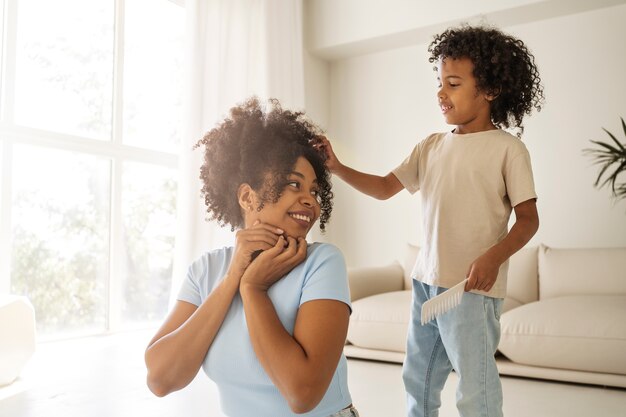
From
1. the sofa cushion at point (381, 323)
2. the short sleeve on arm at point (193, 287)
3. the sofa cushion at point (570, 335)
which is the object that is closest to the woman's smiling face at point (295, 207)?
the short sleeve on arm at point (193, 287)

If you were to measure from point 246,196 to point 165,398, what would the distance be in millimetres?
1759

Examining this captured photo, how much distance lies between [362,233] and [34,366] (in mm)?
2664

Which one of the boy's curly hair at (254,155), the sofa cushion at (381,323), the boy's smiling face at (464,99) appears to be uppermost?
the boy's smiling face at (464,99)

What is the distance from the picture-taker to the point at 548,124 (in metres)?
4.18

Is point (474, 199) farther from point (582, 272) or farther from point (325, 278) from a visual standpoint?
point (582, 272)

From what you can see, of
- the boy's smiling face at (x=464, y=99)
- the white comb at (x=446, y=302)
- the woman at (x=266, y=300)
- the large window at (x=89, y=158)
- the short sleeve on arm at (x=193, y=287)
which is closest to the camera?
the woman at (x=266, y=300)

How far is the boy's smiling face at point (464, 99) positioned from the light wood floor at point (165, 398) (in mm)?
1208

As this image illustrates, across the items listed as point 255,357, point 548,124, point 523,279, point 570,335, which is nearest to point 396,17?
point 548,124

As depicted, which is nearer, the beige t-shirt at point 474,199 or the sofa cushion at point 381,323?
the beige t-shirt at point 474,199

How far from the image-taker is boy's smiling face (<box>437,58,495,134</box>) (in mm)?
1661

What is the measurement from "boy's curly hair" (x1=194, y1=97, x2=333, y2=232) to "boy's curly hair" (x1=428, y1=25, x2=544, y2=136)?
758mm

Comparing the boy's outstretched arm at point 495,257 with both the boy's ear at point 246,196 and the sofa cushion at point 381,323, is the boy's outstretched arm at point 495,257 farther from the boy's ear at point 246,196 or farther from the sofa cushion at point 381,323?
the sofa cushion at point 381,323

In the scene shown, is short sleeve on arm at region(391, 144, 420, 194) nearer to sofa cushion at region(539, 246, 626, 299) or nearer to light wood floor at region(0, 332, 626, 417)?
light wood floor at region(0, 332, 626, 417)

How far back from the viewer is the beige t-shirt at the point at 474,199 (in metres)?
1.56
